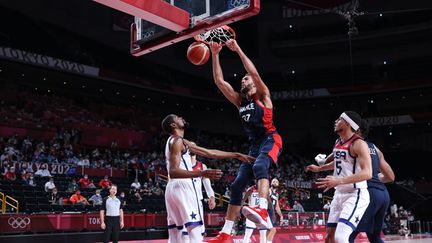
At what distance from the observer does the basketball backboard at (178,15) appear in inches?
237

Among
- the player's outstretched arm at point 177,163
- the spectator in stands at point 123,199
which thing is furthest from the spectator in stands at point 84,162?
the player's outstretched arm at point 177,163

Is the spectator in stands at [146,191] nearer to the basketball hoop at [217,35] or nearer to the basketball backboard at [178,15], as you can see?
the basketball backboard at [178,15]

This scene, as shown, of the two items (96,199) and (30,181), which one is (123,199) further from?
(30,181)

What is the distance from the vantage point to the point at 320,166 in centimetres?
680

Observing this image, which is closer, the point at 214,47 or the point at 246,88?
the point at 246,88

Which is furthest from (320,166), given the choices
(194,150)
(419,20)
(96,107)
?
(419,20)

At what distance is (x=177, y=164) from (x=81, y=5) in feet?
92.5

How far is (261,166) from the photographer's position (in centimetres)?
A: 578

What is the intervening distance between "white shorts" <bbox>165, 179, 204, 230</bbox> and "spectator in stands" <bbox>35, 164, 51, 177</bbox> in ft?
44.7

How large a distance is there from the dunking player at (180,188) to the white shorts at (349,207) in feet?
4.02

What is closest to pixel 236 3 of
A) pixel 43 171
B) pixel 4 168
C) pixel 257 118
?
pixel 257 118

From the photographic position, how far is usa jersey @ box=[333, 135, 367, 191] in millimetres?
5965

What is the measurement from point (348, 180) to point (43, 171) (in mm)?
15881

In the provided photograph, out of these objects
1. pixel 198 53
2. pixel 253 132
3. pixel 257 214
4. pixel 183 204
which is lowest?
pixel 257 214
